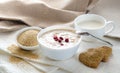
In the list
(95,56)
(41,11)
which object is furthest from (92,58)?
(41,11)

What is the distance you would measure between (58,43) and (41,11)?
0.18 m

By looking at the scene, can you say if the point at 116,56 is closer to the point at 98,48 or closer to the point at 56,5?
the point at 98,48

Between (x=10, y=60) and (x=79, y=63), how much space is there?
0.52 feet

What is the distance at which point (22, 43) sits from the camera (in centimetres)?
58

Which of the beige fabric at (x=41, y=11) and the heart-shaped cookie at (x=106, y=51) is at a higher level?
the beige fabric at (x=41, y=11)

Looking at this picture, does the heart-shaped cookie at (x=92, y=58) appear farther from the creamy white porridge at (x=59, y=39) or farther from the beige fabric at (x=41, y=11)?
the beige fabric at (x=41, y=11)

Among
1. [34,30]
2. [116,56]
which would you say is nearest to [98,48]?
[116,56]

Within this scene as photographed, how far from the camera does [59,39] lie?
1.79 feet

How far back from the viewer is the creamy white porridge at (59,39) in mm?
538

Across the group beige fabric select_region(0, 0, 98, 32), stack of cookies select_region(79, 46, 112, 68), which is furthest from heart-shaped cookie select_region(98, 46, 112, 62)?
beige fabric select_region(0, 0, 98, 32)

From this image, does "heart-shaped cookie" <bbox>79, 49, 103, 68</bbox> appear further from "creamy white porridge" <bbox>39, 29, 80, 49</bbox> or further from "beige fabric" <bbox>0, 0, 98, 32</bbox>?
"beige fabric" <bbox>0, 0, 98, 32</bbox>

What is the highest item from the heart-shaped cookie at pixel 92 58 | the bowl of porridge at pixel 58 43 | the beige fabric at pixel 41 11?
the beige fabric at pixel 41 11

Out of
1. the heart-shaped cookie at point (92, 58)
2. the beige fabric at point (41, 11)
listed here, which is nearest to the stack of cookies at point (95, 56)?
the heart-shaped cookie at point (92, 58)

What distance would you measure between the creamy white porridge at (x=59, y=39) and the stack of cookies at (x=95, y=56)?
38 millimetres
